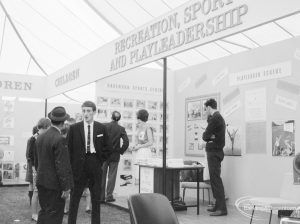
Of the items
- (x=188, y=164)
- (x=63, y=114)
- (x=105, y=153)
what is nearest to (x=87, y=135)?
(x=105, y=153)

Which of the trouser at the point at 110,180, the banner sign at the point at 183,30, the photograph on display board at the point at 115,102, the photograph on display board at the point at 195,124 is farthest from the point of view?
the photograph on display board at the point at 195,124

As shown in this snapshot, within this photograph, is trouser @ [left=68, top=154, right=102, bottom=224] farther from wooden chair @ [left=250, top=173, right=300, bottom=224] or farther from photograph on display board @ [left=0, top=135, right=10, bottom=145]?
photograph on display board @ [left=0, top=135, right=10, bottom=145]

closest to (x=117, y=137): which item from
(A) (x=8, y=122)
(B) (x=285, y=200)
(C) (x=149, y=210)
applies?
(B) (x=285, y=200)

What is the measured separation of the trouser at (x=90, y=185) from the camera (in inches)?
162

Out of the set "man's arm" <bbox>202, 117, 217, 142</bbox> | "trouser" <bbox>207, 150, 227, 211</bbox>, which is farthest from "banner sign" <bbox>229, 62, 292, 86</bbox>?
"trouser" <bbox>207, 150, 227, 211</bbox>

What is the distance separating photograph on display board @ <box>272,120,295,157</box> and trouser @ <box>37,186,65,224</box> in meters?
3.07

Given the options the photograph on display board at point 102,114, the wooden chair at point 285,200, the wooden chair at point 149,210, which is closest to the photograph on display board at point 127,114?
the photograph on display board at point 102,114

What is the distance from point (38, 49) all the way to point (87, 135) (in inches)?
303

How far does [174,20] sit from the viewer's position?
14.6 feet

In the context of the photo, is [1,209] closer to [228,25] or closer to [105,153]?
[105,153]

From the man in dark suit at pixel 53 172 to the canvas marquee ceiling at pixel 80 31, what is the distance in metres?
4.31

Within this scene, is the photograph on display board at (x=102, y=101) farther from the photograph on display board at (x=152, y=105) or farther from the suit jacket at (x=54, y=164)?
the suit jacket at (x=54, y=164)

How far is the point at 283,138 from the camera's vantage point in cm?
555

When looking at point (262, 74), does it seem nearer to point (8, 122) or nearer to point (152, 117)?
point (152, 117)
